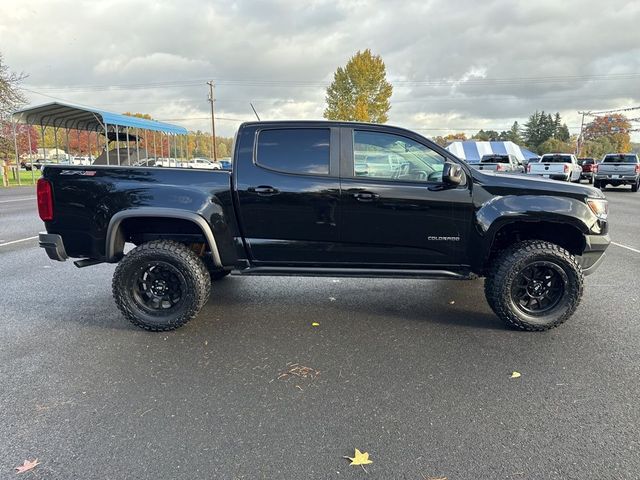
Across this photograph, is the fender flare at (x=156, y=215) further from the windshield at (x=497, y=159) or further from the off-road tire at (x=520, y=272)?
the windshield at (x=497, y=159)

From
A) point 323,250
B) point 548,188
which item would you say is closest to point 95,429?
point 323,250

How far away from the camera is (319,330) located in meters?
4.20

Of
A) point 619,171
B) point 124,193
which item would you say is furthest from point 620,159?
point 124,193

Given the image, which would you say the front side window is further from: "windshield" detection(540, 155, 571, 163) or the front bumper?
"windshield" detection(540, 155, 571, 163)

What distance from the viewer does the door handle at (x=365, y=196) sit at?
13.3 ft

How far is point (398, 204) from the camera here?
13.4 feet

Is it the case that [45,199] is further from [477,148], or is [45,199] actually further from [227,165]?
[477,148]

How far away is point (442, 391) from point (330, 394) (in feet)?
2.57

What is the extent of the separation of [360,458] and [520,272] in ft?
8.11

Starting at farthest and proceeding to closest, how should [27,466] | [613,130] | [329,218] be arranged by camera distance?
[613,130], [329,218], [27,466]

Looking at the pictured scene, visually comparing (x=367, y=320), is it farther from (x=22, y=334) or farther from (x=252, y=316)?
(x=22, y=334)

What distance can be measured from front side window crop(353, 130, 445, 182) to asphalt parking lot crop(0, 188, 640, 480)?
145 cm

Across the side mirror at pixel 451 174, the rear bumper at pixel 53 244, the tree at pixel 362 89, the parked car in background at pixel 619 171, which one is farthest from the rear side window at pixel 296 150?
the tree at pixel 362 89

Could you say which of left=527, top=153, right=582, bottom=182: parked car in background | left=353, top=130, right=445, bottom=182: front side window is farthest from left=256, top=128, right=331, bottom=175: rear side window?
left=527, top=153, right=582, bottom=182: parked car in background
